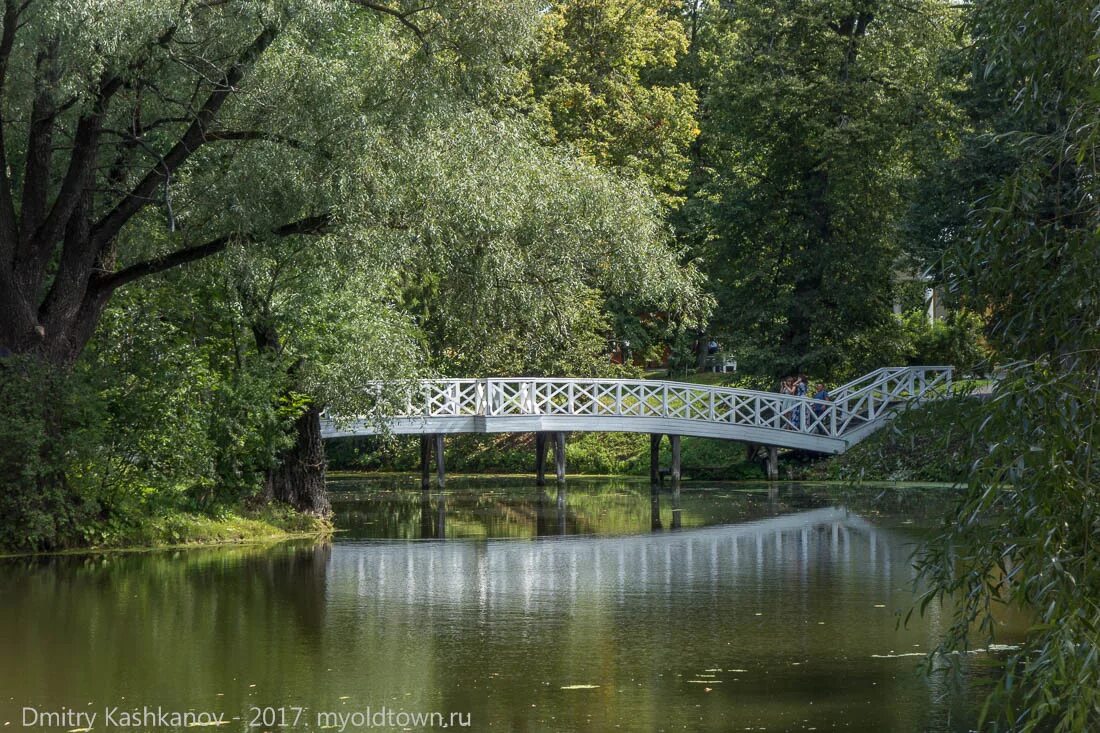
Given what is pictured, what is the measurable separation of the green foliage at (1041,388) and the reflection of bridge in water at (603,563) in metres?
6.97

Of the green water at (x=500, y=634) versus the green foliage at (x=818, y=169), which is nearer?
the green water at (x=500, y=634)

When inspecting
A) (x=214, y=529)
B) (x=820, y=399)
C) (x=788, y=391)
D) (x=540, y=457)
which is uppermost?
(x=788, y=391)

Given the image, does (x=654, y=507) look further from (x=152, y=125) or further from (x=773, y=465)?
(x=152, y=125)

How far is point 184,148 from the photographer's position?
16688 mm

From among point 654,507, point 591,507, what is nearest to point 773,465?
point 654,507

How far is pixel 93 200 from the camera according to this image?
1794 cm

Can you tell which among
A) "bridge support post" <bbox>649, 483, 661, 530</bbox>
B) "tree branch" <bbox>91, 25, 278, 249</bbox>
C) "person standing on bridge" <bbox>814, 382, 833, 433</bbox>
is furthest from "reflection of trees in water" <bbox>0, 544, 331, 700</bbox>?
"person standing on bridge" <bbox>814, 382, 833, 433</bbox>

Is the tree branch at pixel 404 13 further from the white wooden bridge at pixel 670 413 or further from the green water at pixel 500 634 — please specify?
the white wooden bridge at pixel 670 413

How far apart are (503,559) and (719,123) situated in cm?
2120

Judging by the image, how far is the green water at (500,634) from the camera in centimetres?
871

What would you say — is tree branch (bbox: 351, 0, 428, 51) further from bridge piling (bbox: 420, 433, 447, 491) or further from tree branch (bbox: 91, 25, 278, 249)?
bridge piling (bbox: 420, 433, 447, 491)

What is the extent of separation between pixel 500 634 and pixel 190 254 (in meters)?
7.68

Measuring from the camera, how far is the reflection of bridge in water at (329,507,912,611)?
1465 centimetres

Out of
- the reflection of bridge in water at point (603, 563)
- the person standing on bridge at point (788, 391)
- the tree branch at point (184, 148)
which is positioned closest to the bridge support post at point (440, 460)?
the person standing on bridge at point (788, 391)
